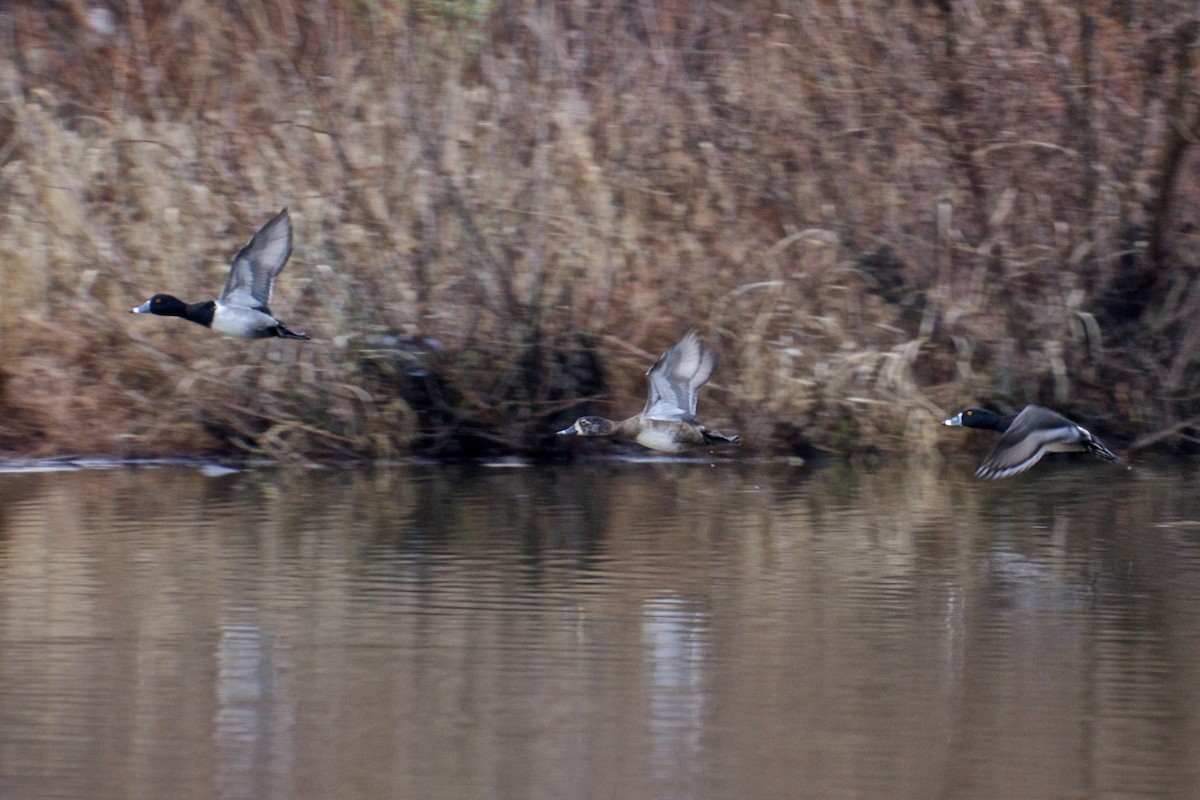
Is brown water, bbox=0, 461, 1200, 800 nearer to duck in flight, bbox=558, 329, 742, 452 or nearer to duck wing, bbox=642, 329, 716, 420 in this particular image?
duck in flight, bbox=558, 329, 742, 452

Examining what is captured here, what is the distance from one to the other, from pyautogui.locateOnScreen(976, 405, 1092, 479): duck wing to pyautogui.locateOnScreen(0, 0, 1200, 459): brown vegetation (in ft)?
8.71

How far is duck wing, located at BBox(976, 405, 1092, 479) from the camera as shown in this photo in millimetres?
9398

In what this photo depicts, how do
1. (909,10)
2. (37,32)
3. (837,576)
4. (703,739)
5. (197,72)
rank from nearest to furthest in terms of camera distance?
(703,739) → (837,576) → (909,10) → (197,72) → (37,32)

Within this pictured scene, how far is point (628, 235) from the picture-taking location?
13242mm

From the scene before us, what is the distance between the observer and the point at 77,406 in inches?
490

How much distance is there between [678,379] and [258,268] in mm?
2558

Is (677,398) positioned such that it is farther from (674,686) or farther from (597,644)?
(674,686)

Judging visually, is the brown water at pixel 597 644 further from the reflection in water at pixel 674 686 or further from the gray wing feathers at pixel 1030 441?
the gray wing feathers at pixel 1030 441

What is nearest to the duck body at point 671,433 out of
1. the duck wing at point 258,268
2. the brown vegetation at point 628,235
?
the brown vegetation at point 628,235

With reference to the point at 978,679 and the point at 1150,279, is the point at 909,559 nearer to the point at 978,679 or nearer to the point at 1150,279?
the point at 978,679

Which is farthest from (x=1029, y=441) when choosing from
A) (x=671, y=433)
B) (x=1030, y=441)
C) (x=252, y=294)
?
(x=252, y=294)

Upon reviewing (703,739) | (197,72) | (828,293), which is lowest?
(703,739)

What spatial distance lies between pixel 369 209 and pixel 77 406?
7.76ft

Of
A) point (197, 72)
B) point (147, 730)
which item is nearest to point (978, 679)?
point (147, 730)
